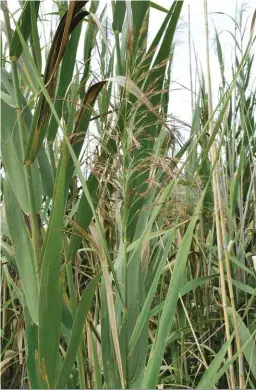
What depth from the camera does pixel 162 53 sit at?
0.68 meters

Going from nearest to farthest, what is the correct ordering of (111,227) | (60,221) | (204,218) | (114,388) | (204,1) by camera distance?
(60,221) → (114,388) → (204,1) → (111,227) → (204,218)

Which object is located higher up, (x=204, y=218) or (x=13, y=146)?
(x=13, y=146)

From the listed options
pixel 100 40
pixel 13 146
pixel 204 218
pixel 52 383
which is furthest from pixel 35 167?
pixel 204 218

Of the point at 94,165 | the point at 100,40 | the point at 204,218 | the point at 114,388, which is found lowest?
the point at 114,388

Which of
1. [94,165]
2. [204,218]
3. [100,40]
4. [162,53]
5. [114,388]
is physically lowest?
[114,388]

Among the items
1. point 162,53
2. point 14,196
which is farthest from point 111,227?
point 162,53

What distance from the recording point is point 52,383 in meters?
0.64

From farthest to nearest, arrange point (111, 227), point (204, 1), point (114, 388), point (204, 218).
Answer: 1. point (204, 218)
2. point (111, 227)
3. point (204, 1)
4. point (114, 388)

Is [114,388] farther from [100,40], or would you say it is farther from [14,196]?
[100,40]

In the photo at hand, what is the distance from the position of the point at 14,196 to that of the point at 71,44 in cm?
21

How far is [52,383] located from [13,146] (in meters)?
0.29

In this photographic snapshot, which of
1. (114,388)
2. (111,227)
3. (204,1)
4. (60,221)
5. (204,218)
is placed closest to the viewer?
(60,221)

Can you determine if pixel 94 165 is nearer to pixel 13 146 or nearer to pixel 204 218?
pixel 13 146

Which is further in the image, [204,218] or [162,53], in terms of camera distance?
[204,218]
